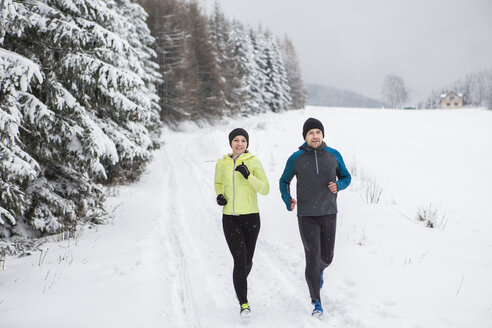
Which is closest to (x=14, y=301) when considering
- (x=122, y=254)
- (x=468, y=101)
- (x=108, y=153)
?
(x=122, y=254)

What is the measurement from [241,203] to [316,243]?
39.1 inches

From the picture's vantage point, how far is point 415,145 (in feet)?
57.5

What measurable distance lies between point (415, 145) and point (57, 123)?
18.4 metres

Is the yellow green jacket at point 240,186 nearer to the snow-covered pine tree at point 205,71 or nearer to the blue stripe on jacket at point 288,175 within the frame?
the blue stripe on jacket at point 288,175

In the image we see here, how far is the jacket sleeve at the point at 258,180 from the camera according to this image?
336cm

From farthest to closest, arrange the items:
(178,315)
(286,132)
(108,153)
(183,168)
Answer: (286,132)
(183,168)
(108,153)
(178,315)

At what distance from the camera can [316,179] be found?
11.4ft

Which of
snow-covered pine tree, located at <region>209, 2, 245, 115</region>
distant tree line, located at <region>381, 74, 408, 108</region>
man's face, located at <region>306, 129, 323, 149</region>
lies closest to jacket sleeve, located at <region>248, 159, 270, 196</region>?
man's face, located at <region>306, 129, 323, 149</region>

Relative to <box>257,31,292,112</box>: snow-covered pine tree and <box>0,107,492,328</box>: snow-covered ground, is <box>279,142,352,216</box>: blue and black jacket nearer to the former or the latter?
<box>0,107,492,328</box>: snow-covered ground

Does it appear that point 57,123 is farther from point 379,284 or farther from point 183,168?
point 183,168

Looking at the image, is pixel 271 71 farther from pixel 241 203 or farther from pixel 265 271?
pixel 241 203

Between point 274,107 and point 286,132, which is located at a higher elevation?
point 274,107

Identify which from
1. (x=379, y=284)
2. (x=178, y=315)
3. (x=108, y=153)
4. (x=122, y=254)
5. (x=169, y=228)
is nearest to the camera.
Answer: (x=178, y=315)

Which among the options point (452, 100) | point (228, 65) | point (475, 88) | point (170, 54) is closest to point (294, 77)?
point (228, 65)
